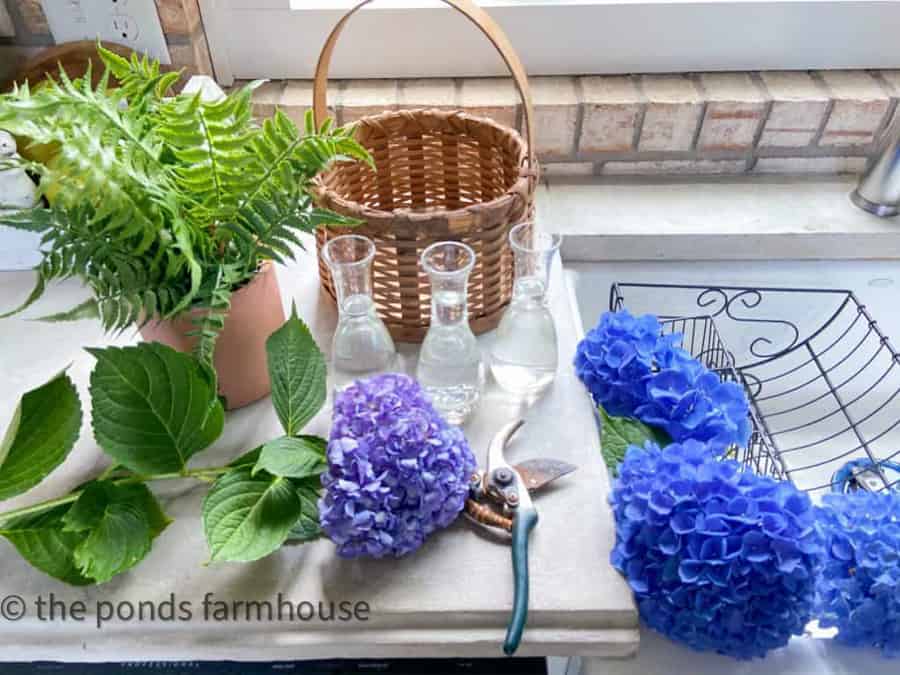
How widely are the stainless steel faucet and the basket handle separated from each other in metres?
0.55

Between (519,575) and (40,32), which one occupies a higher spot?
(40,32)

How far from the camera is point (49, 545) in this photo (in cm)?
57

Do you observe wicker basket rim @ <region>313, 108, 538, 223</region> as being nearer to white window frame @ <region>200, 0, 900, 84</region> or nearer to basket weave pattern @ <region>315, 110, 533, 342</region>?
basket weave pattern @ <region>315, 110, 533, 342</region>

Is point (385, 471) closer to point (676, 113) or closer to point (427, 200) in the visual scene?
point (427, 200)

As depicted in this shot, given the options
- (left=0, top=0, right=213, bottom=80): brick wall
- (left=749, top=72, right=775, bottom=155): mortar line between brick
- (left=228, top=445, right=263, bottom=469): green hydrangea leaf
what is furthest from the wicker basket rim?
(left=749, top=72, right=775, bottom=155): mortar line between brick

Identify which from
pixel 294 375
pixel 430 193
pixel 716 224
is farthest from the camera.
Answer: pixel 716 224

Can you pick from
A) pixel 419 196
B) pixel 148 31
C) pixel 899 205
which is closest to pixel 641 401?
pixel 419 196

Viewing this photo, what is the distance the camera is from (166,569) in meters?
0.59

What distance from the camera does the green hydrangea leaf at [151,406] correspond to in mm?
561

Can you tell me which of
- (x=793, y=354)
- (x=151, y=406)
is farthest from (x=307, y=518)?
(x=793, y=354)

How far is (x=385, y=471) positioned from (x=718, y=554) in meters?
0.25

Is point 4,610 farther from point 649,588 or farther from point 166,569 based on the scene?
point 649,588

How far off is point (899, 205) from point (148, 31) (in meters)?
1.07

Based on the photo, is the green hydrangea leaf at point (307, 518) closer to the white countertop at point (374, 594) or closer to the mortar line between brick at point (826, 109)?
the white countertop at point (374, 594)
